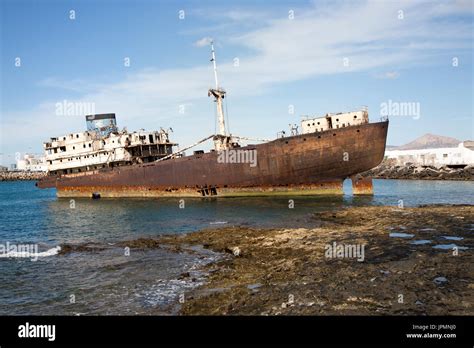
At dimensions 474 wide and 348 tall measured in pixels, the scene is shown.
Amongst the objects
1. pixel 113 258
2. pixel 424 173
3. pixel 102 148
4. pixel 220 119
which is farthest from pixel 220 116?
pixel 424 173

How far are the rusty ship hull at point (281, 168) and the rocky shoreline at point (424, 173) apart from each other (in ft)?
95.1

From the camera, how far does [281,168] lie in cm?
3497

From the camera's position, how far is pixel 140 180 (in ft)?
141

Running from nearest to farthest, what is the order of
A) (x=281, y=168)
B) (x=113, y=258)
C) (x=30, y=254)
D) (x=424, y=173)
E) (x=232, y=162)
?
(x=113, y=258) < (x=30, y=254) < (x=281, y=168) < (x=232, y=162) < (x=424, y=173)

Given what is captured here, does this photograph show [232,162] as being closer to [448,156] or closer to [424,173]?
[424,173]

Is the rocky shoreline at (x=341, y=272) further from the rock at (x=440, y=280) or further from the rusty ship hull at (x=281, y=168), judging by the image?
the rusty ship hull at (x=281, y=168)

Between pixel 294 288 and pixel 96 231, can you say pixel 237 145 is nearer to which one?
pixel 96 231

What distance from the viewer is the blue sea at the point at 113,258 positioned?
10.9 meters

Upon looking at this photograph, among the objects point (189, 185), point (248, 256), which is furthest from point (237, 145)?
point (248, 256)

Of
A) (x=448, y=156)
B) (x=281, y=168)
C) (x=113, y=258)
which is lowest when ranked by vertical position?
(x=113, y=258)

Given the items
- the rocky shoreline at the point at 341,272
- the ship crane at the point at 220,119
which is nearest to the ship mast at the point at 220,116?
the ship crane at the point at 220,119

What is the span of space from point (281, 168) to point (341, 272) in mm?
24343

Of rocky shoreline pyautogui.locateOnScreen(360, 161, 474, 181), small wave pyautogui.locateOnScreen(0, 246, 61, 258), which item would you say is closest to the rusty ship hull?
small wave pyautogui.locateOnScreen(0, 246, 61, 258)

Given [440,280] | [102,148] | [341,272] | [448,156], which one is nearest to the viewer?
[440,280]
